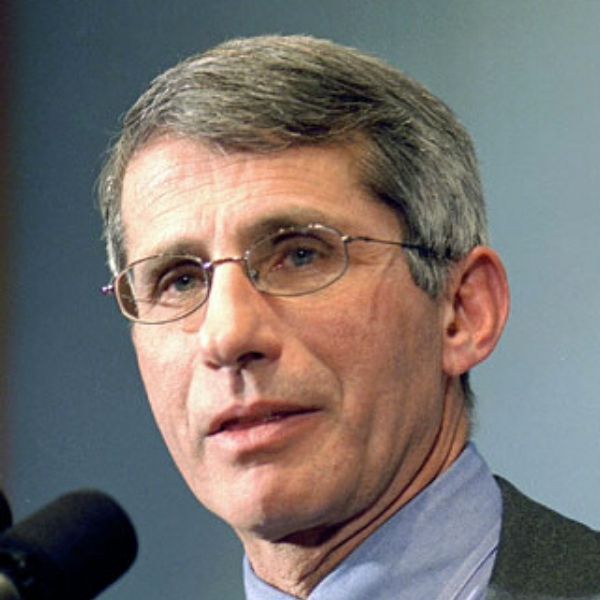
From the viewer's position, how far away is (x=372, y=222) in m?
1.86

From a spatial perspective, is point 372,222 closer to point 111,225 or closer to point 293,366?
point 293,366

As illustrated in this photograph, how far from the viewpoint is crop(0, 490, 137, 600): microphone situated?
3.65 ft

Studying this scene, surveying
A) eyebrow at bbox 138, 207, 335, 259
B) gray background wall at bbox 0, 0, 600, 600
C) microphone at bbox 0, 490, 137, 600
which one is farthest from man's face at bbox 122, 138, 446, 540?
gray background wall at bbox 0, 0, 600, 600

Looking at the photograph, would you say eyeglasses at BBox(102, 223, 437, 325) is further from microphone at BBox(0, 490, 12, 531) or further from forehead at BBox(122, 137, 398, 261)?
microphone at BBox(0, 490, 12, 531)

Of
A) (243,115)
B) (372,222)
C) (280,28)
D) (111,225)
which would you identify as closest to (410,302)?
(372,222)

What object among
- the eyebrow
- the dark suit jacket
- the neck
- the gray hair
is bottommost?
the dark suit jacket

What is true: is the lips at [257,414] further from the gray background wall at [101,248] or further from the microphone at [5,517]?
the gray background wall at [101,248]

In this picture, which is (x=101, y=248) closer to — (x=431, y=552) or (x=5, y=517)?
(x=431, y=552)

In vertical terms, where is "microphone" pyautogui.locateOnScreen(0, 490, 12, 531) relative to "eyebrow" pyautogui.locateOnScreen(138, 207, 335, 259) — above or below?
below

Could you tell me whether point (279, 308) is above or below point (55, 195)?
below

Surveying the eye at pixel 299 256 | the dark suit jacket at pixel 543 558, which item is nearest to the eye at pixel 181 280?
the eye at pixel 299 256

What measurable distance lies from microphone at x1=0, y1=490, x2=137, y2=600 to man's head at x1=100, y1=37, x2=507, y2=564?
1.47ft

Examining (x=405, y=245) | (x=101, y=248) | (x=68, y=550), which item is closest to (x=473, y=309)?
(x=405, y=245)

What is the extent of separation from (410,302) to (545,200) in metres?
0.73
